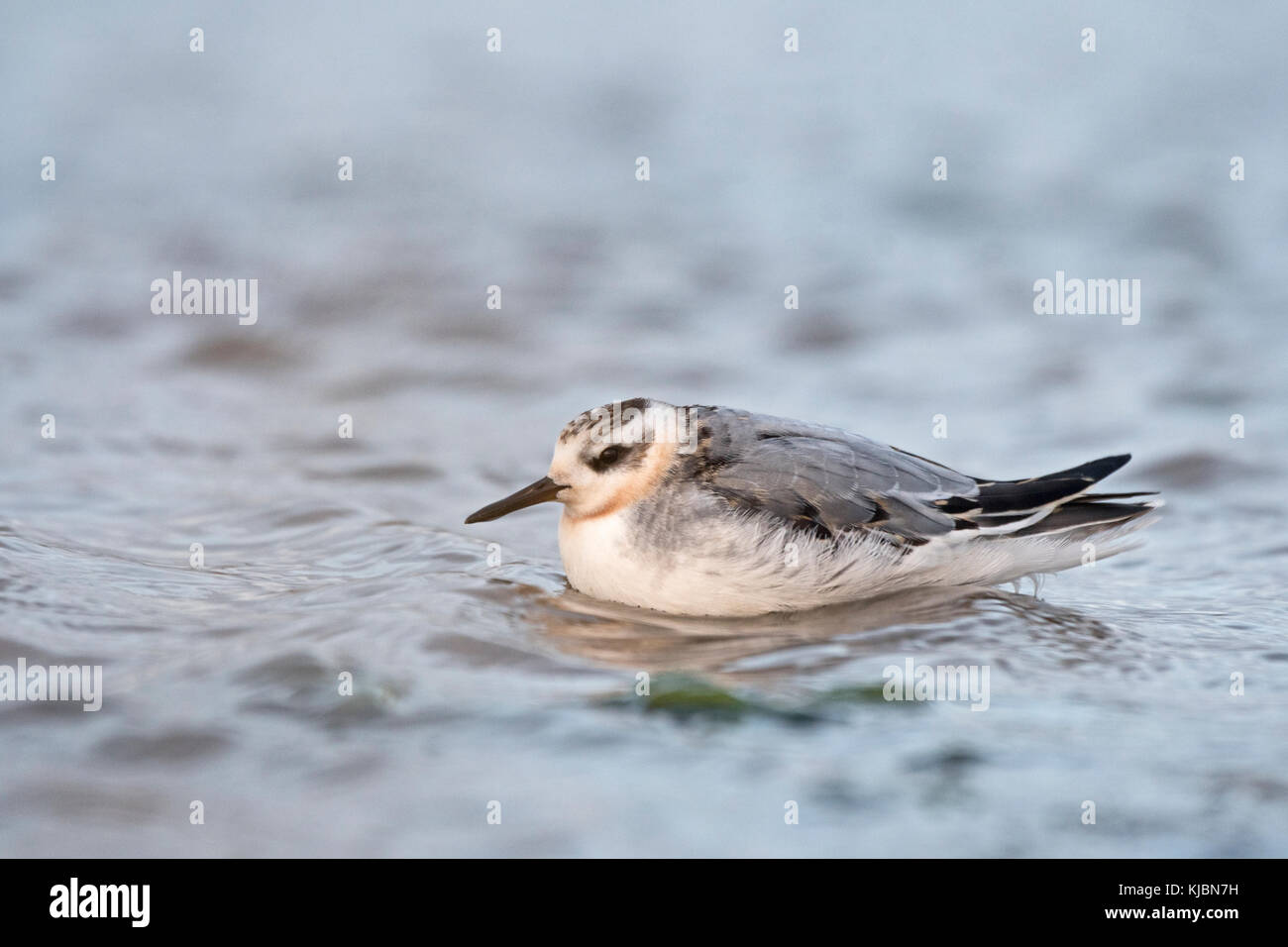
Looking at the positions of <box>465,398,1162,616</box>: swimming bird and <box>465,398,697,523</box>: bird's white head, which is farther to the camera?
<box>465,398,697,523</box>: bird's white head

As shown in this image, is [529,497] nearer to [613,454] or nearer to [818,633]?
[613,454]

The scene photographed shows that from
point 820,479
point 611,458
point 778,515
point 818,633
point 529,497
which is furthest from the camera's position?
point 529,497

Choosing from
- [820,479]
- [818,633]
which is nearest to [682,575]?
[818,633]

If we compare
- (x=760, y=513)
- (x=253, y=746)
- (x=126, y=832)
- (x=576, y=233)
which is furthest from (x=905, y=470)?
(x=576, y=233)

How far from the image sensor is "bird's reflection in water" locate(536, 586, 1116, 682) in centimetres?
550

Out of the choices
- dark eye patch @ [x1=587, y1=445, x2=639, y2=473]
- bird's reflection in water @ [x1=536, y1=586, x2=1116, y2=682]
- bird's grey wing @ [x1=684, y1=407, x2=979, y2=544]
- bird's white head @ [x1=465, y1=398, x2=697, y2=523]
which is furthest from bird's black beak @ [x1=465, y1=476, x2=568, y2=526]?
bird's grey wing @ [x1=684, y1=407, x2=979, y2=544]

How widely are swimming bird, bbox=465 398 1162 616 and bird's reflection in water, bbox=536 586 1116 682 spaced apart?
0.08m

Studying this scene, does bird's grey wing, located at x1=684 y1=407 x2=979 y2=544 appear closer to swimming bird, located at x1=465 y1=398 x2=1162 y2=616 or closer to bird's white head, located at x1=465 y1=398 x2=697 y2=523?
swimming bird, located at x1=465 y1=398 x2=1162 y2=616

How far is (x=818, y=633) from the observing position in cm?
584

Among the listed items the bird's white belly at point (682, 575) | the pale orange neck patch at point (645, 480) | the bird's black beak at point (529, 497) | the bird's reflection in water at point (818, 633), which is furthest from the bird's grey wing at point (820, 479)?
the bird's black beak at point (529, 497)

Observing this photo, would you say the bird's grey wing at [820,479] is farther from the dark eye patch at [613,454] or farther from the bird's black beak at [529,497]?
the bird's black beak at [529,497]

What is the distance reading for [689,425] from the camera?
6340mm

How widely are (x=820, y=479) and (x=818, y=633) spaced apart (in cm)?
69

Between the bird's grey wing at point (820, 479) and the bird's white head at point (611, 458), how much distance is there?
0.13 metres
